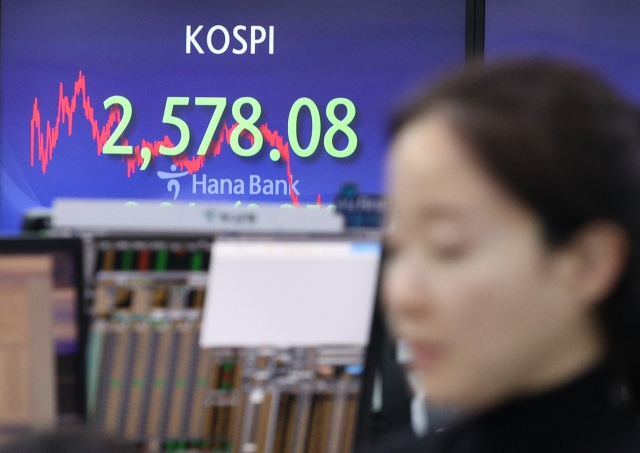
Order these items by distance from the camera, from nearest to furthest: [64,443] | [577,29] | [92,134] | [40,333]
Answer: [64,443] → [40,333] → [92,134] → [577,29]

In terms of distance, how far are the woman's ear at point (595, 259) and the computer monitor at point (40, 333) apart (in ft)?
2.45

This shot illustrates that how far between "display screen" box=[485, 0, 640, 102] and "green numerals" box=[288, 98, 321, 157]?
2.51 feet

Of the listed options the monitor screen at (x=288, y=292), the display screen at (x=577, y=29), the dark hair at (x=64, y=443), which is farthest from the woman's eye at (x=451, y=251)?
the display screen at (x=577, y=29)

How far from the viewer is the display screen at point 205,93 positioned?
11.5ft

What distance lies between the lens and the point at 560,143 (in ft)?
1.75

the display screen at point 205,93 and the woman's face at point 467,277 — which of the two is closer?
the woman's face at point 467,277

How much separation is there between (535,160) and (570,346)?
135 millimetres

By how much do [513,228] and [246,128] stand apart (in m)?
3.05

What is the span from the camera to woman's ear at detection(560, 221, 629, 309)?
0.55 m

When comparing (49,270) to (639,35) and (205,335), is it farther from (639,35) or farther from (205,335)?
(639,35)

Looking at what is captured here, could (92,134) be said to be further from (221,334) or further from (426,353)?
(426,353)

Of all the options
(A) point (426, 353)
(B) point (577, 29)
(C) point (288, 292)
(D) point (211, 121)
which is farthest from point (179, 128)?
(A) point (426, 353)

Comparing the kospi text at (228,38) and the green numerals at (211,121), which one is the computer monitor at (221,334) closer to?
the green numerals at (211,121)

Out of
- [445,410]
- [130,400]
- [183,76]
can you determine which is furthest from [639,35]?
[130,400]
